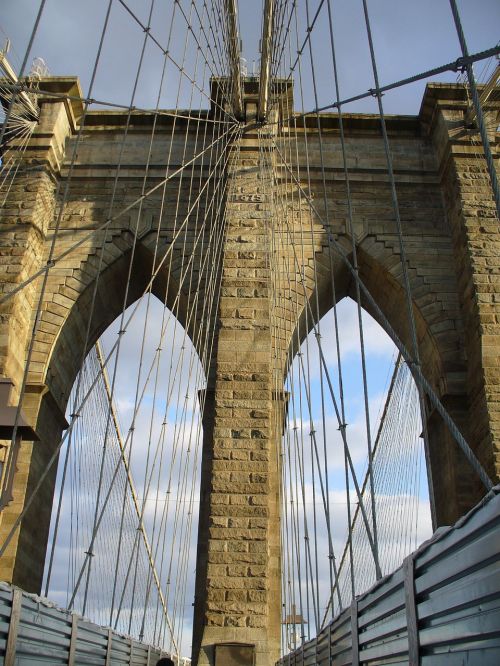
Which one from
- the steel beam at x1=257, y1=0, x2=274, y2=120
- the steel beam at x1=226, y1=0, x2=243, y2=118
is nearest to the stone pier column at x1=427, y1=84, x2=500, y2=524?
the steel beam at x1=257, y1=0, x2=274, y2=120

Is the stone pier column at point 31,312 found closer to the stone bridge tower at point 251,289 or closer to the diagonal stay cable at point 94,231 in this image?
the stone bridge tower at point 251,289

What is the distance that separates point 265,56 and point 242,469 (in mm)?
5062

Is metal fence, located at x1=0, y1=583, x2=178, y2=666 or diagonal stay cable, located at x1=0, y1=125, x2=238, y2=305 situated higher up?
diagonal stay cable, located at x1=0, y1=125, x2=238, y2=305

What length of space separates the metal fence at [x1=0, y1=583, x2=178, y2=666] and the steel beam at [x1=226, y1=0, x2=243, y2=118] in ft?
23.5

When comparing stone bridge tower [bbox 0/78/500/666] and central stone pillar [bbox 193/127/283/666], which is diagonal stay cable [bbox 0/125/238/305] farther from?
central stone pillar [bbox 193/127/283/666]

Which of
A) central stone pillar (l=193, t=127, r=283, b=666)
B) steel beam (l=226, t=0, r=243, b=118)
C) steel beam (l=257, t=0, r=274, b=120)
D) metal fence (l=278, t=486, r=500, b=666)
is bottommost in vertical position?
metal fence (l=278, t=486, r=500, b=666)

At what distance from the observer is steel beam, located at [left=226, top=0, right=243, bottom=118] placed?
8734 millimetres

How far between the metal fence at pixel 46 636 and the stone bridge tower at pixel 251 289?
7.81 feet

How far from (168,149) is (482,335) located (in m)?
5.40

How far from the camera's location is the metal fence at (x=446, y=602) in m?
1.42

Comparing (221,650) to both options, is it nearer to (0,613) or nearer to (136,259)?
(0,613)

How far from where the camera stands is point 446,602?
170 cm

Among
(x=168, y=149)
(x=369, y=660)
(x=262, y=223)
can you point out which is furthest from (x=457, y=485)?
(x=168, y=149)

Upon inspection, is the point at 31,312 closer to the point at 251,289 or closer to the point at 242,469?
the point at 251,289
